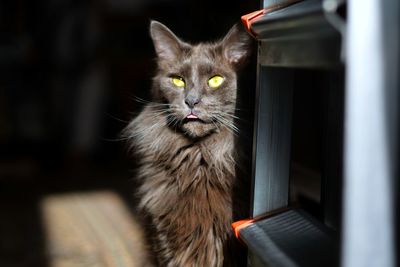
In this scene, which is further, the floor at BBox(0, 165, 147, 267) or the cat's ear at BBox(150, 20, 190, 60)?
the floor at BBox(0, 165, 147, 267)

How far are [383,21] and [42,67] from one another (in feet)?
13.3

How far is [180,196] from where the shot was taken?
1.57 m

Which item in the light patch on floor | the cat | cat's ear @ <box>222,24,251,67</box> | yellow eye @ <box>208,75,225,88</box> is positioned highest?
cat's ear @ <box>222,24,251,67</box>

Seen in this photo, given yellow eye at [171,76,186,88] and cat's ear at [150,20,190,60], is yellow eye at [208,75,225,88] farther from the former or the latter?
cat's ear at [150,20,190,60]

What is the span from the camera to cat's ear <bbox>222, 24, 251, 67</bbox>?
1544 mm

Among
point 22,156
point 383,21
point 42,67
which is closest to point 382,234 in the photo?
point 383,21

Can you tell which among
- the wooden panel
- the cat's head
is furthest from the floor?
the wooden panel

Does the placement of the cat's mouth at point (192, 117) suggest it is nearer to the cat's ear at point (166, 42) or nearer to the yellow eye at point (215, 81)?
the yellow eye at point (215, 81)

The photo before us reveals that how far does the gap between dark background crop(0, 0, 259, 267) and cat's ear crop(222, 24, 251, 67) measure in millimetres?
2509

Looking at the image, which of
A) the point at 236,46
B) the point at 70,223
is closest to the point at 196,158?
the point at 236,46

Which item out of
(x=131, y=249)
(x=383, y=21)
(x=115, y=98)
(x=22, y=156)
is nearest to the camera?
(x=383, y=21)

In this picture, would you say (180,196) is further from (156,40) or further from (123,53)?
(123,53)

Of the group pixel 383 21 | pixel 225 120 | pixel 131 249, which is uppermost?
pixel 383 21

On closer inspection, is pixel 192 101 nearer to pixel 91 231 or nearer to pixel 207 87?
pixel 207 87
